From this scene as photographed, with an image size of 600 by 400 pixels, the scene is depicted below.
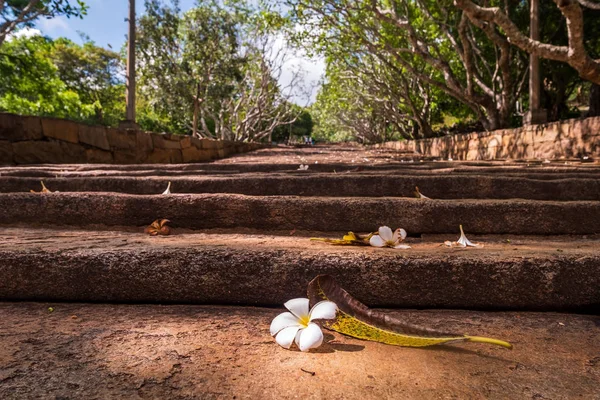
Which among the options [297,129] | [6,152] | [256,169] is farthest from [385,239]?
[297,129]

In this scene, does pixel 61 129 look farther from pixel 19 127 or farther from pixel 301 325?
pixel 301 325

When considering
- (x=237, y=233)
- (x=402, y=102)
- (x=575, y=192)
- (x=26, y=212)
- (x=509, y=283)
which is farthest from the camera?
(x=402, y=102)

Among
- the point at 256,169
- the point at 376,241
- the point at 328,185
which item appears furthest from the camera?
the point at 256,169

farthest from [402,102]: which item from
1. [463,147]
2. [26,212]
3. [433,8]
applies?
[26,212]

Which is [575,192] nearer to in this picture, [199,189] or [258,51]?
[199,189]

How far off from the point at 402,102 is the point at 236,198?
1902 centimetres

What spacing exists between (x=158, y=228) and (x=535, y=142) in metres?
7.01

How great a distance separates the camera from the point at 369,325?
41.4 inches

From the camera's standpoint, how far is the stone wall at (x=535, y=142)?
5836 mm

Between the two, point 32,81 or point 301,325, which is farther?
point 32,81

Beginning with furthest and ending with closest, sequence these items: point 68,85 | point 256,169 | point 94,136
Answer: point 68,85, point 94,136, point 256,169

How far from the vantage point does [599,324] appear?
1213 millimetres

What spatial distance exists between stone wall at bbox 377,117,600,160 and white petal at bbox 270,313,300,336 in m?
6.19

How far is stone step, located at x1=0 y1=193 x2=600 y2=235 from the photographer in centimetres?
208
